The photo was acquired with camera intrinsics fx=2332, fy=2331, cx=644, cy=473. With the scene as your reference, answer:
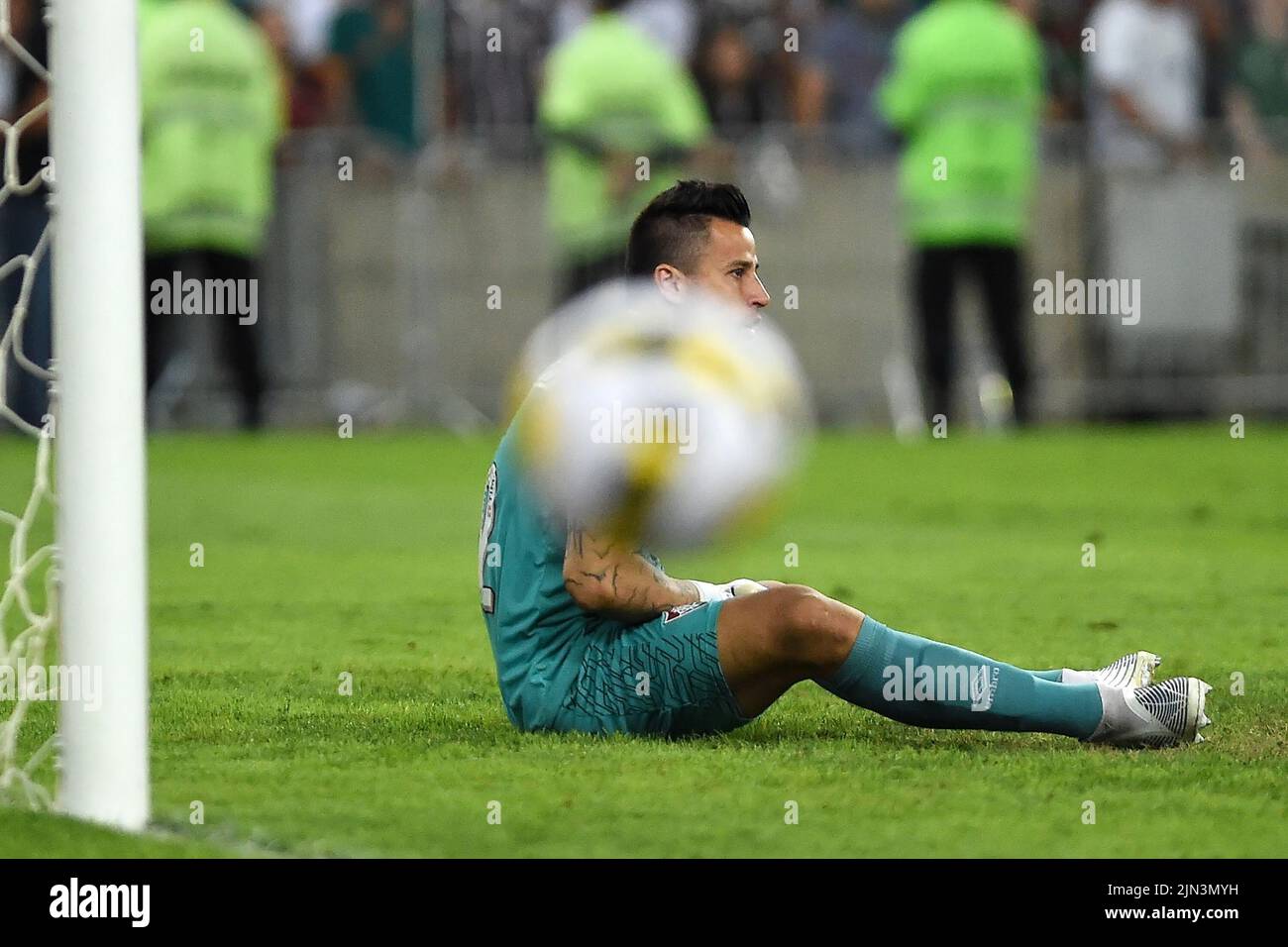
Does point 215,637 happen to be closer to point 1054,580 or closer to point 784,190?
point 1054,580

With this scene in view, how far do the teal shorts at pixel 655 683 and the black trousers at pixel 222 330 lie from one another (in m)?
10.7

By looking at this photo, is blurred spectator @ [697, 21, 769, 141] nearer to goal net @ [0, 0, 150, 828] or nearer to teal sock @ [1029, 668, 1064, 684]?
teal sock @ [1029, 668, 1064, 684]

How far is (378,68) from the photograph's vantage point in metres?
17.2

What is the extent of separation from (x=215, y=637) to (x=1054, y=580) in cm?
341

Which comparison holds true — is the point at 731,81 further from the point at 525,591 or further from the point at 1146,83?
the point at 525,591

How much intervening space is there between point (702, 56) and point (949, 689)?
12.6 metres

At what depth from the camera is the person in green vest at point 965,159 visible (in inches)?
600

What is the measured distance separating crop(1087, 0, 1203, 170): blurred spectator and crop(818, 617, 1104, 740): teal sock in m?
11.9

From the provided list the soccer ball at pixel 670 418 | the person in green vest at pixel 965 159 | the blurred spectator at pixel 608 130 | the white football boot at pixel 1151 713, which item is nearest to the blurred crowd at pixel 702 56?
the blurred spectator at pixel 608 130

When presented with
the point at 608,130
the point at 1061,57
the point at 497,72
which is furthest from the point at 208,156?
the point at 1061,57

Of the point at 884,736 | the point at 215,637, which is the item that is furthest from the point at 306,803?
the point at 215,637

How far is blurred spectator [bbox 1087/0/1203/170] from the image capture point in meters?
16.8

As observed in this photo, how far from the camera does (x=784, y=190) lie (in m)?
17.0

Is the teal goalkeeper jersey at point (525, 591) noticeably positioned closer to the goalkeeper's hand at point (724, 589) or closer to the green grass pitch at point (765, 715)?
the green grass pitch at point (765, 715)
